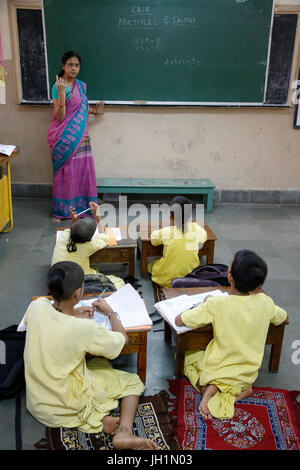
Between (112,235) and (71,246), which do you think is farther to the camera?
(112,235)

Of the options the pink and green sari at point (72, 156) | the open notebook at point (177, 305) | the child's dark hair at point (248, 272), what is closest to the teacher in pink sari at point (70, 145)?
the pink and green sari at point (72, 156)

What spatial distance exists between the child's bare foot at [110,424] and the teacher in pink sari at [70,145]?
3.16 m

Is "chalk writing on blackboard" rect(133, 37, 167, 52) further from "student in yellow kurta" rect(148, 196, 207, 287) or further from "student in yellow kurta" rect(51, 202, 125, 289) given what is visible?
"student in yellow kurta" rect(51, 202, 125, 289)

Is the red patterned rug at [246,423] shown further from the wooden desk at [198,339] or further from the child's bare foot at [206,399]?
the wooden desk at [198,339]

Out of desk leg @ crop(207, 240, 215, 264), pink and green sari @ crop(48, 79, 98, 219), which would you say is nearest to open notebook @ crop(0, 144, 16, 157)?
pink and green sari @ crop(48, 79, 98, 219)

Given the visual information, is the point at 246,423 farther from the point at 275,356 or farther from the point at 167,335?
the point at 167,335

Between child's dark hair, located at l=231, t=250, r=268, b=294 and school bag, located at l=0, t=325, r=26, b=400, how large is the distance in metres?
1.23

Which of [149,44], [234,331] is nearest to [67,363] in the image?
[234,331]

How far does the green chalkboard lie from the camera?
5.04m

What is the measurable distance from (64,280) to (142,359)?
0.72 metres

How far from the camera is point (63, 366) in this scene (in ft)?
6.74

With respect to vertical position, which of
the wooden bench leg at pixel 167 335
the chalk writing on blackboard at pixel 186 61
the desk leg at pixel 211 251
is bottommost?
the wooden bench leg at pixel 167 335

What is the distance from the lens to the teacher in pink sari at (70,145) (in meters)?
4.77

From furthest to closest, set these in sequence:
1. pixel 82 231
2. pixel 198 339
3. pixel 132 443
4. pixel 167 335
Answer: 1. pixel 82 231
2. pixel 167 335
3. pixel 198 339
4. pixel 132 443
